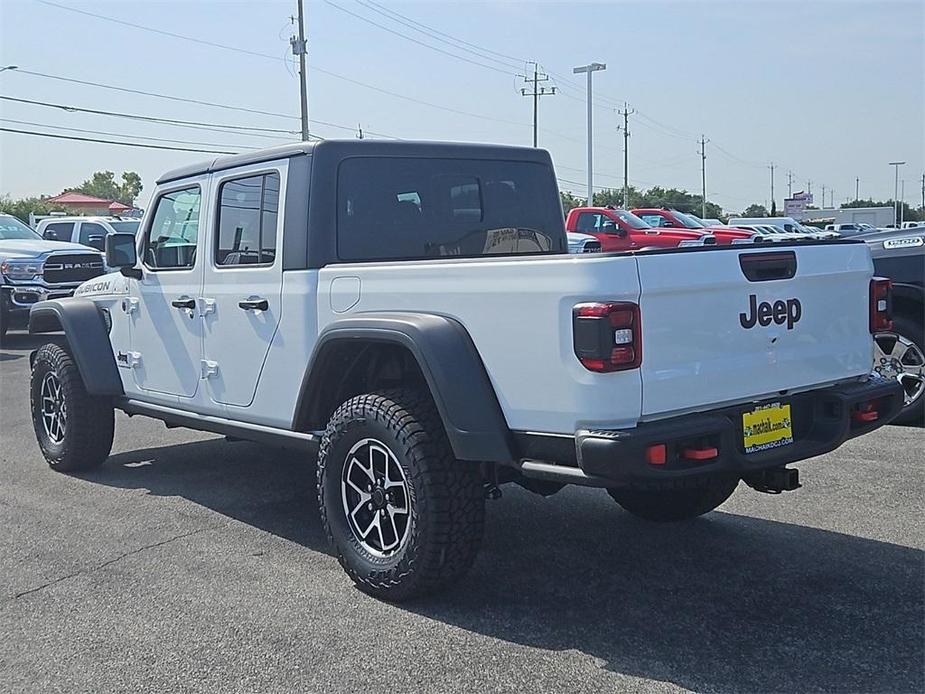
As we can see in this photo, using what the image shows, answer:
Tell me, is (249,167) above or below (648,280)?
above

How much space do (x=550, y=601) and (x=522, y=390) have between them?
1.02 m

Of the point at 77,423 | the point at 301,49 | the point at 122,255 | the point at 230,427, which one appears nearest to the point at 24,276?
the point at 77,423

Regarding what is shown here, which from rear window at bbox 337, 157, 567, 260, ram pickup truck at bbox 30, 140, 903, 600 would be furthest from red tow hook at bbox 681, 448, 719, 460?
rear window at bbox 337, 157, 567, 260

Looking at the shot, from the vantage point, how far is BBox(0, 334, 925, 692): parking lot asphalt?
3693 mm

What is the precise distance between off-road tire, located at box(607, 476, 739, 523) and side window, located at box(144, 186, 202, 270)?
8.81 feet

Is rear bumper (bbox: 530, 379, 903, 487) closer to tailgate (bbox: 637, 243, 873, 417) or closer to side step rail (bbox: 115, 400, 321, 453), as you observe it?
tailgate (bbox: 637, 243, 873, 417)

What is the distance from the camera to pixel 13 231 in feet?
53.8

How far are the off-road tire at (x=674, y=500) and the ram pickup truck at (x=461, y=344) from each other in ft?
0.05

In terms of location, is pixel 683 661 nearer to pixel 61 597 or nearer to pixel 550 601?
pixel 550 601

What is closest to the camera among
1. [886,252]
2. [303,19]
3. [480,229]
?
[480,229]

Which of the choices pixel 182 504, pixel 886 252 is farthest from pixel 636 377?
pixel 886 252

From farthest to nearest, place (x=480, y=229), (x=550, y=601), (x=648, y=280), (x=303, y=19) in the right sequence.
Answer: (x=303, y=19) < (x=480, y=229) < (x=550, y=601) < (x=648, y=280)

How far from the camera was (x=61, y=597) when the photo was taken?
4.55 meters

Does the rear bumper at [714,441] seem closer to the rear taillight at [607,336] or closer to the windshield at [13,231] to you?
the rear taillight at [607,336]
